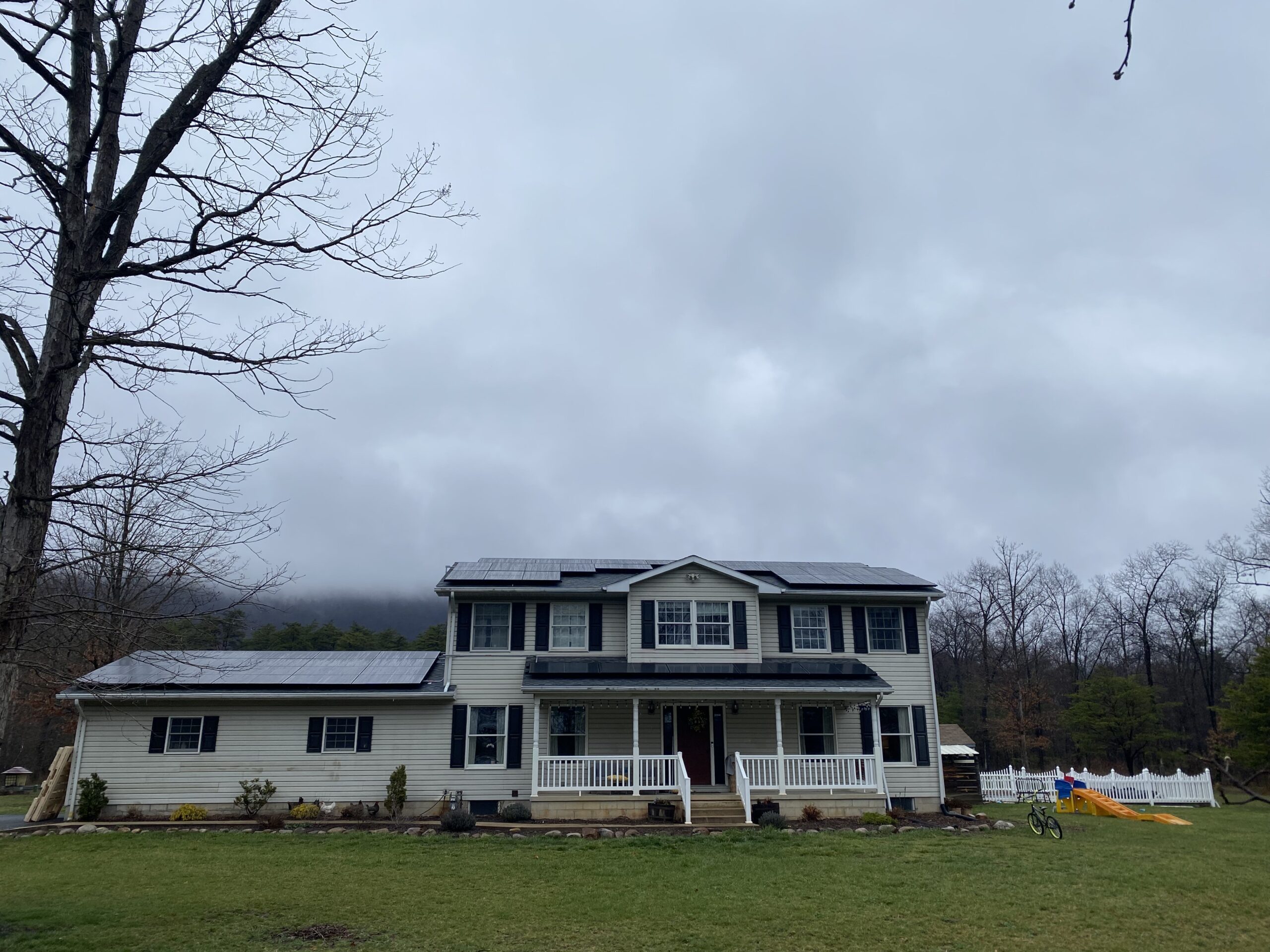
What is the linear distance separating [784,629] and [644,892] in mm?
12079

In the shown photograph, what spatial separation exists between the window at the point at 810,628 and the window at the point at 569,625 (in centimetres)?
586

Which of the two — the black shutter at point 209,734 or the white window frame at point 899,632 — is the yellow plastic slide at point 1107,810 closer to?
the white window frame at point 899,632

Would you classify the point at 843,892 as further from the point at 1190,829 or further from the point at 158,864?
the point at 1190,829

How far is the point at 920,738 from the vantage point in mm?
22359

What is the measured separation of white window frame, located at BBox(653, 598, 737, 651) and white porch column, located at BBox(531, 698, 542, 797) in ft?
11.9

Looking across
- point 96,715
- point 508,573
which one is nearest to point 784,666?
→ point 508,573

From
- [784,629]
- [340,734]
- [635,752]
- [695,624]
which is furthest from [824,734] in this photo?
[340,734]

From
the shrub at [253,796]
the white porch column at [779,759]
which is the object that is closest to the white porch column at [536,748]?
the white porch column at [779,759]

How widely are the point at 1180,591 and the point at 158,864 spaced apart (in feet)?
173

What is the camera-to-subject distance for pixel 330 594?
175 m

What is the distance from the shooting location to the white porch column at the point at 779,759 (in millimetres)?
20141

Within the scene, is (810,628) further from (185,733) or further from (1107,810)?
(185,733)

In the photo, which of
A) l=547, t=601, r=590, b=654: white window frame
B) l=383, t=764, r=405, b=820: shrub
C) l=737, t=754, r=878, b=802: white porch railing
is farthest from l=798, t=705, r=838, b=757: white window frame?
l=383, t=764, r=405, b=820: shrub

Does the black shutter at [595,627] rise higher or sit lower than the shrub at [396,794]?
higher
